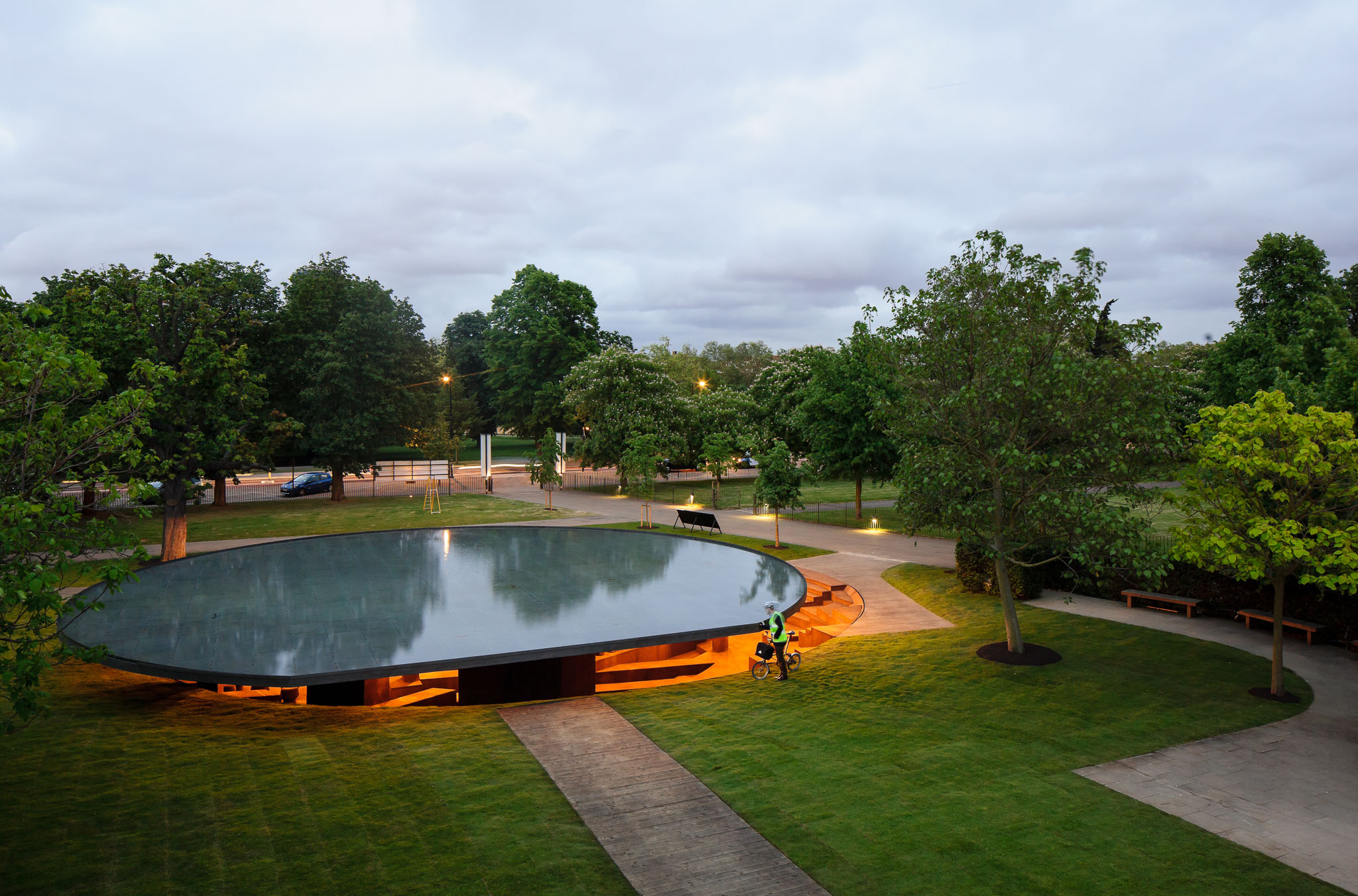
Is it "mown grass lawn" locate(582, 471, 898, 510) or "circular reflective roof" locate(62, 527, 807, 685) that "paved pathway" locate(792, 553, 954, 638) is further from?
"mown grass lawn" locate(582, 471, 898, 510)

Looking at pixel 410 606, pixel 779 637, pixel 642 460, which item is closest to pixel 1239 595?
pixel 779 637

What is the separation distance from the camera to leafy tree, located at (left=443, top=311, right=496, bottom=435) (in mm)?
90125

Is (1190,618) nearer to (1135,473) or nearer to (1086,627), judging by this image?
(1086,627)

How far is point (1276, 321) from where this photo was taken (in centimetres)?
2975

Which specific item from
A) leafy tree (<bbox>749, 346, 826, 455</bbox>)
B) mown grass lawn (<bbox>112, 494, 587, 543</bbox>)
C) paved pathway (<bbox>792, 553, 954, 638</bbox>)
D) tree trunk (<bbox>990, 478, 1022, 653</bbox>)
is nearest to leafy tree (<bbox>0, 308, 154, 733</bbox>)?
tree trunk (<bbox>990, 478, 1022, 653</bbox>)

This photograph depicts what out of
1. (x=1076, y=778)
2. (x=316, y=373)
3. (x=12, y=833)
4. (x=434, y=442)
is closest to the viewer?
(x=12, y=833)

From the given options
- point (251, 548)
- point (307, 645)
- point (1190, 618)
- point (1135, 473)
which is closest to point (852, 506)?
point (1190, 618)

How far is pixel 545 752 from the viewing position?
1067 centimetres

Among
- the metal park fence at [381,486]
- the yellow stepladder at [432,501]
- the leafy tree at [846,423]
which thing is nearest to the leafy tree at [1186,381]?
the leafy tree at [846,423]

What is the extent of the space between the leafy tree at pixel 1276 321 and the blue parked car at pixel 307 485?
48.5 m

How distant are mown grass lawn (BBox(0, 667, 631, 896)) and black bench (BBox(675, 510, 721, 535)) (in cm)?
1787

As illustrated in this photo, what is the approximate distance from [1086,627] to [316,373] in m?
37.1

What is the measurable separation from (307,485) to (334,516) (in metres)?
12.0

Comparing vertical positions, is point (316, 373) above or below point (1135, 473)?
above
